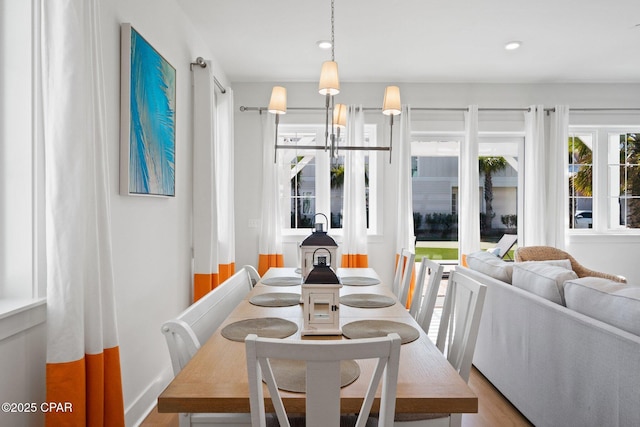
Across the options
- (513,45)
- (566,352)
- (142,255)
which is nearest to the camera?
(566,352)

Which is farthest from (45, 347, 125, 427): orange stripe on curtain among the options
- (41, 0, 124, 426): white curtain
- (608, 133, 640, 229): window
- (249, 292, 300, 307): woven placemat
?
(608, 133, 640, 229): window

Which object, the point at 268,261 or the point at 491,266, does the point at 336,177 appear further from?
the point at 491,266

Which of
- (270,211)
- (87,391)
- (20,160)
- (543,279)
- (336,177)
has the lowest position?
(87,391)

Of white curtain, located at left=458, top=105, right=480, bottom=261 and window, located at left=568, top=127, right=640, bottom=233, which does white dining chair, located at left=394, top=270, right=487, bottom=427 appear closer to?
white curtain, located at left=458, top=105, right=480, bottom=261

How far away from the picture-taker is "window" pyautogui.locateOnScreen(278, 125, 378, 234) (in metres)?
5.02

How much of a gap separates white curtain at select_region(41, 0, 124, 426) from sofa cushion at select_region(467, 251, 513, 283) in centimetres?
235

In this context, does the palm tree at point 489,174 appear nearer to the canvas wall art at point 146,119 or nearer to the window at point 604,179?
the window at point 604,179

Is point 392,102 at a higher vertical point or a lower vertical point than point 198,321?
higher

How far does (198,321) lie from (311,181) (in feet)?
12.0

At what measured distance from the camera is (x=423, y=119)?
5.01 meters

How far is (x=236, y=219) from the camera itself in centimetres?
495

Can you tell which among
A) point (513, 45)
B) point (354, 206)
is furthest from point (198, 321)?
point (513, 45)

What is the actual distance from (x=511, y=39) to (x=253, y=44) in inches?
91.4

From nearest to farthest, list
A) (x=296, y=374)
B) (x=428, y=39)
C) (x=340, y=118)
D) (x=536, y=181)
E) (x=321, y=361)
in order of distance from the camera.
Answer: (x=321, y=361) < (x=296, y=374) < (x=340, y=118) < (x=428, y=39) < (x=536, y=181)
